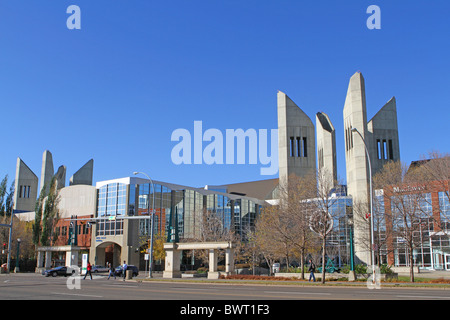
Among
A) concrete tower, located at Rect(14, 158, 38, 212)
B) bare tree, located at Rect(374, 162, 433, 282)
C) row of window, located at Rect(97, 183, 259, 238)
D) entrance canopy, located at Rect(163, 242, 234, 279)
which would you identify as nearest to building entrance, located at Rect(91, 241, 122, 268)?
row of window, located at Rect(97, 183, 259, 238)

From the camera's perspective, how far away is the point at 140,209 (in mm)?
70062

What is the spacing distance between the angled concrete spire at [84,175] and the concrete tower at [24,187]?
11.1m

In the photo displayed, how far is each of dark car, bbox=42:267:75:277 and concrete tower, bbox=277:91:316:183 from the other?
38980 millimetres

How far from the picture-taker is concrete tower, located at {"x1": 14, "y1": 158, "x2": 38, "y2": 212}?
351ft

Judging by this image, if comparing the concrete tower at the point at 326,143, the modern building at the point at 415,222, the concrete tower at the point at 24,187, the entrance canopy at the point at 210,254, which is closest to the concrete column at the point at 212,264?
the entrance canopy at the point at 210,254

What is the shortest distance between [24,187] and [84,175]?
55.2 feet

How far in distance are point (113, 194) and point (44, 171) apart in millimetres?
40863

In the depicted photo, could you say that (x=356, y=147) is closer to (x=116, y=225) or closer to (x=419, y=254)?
(x=419, y=254)

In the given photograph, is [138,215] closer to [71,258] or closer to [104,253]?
[104,253]

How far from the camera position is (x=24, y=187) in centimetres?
10831

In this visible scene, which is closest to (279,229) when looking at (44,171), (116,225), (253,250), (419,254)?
(253,250)

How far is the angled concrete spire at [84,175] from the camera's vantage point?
343 feet

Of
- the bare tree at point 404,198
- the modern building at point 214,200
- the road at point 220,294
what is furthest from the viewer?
the modern building at point 214,200

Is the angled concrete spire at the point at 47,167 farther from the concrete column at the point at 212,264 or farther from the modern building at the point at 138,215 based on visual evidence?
the concrete column at the point at 212,264
